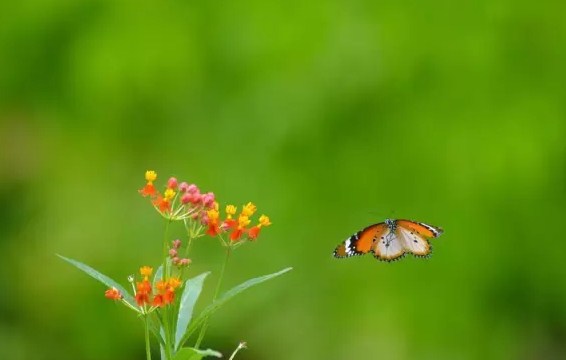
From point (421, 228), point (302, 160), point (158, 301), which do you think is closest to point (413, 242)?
point (421, 228)

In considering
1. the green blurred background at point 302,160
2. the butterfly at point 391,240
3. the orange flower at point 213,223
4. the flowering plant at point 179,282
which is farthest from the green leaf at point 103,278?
the green blurred background at point 302,160

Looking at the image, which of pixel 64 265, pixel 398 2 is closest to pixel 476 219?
pixel 398 2

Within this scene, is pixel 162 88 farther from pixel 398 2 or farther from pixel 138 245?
pixel 398 2

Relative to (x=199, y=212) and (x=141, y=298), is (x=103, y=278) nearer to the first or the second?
(x=141, y=298)

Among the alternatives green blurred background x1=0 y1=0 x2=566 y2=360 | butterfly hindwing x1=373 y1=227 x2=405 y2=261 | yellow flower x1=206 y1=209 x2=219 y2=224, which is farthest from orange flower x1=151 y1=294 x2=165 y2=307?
green blurred background x1=0 y1=0 x2=566 y2=360

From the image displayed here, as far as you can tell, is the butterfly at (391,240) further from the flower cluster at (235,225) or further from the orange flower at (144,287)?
the orange flower at (144,287)
